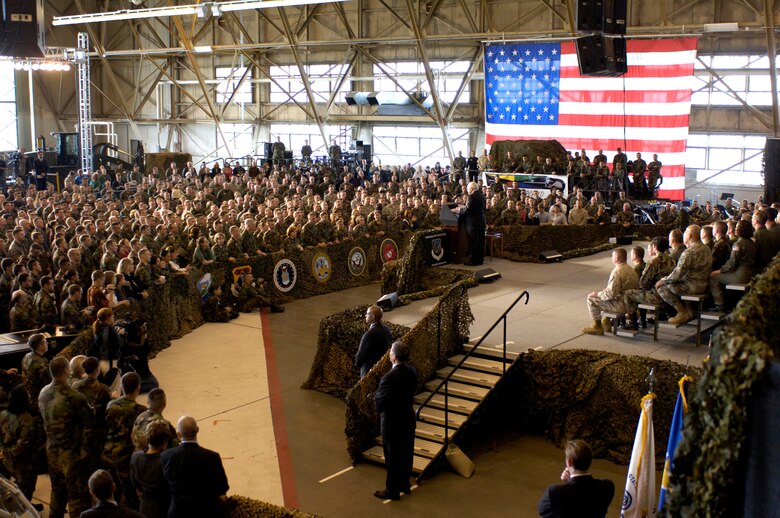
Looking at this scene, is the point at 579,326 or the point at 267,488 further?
the point at 579,326

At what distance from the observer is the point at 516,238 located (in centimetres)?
1856

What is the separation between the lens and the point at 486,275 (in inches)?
597

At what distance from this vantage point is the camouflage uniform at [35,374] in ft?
27.1

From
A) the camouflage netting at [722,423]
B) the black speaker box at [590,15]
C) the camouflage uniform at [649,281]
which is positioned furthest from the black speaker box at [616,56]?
the camouflage netting at [722,423]

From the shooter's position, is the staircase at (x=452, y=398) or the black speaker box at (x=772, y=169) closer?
the staircase at (x=452, y=398)

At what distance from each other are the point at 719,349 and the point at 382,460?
5968 mm

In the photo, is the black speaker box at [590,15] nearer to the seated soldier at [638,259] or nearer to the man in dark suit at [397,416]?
the seated soldier at [638,259]

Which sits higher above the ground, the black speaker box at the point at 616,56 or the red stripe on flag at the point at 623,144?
the black speaker box at the point at 616,56

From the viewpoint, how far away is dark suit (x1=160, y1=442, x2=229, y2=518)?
598 centimetres

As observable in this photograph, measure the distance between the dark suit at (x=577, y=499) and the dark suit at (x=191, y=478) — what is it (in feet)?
7.77

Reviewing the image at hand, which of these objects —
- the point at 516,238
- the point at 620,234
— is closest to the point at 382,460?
the point at 516,238

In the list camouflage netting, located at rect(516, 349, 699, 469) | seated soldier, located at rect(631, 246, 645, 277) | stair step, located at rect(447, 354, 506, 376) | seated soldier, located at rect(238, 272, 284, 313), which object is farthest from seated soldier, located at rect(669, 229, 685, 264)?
seated soldier, located at rect(238, 272, 284, 313)

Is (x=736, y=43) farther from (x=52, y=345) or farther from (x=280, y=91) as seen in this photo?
(x=52, y=345)

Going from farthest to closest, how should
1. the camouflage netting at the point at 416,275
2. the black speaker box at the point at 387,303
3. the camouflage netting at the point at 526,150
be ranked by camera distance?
the camouflage netting at the point at 526,150
the camouflage netting at the point at 416,275
the black speaker box at the point at 387,303
